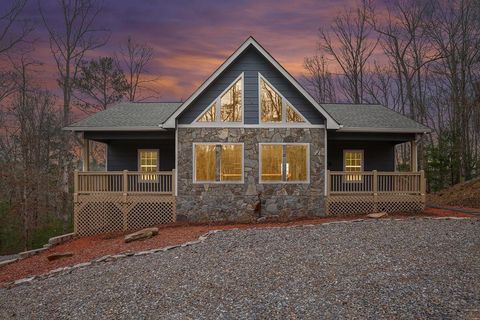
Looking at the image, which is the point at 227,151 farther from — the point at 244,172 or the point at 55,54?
the point at 55,54

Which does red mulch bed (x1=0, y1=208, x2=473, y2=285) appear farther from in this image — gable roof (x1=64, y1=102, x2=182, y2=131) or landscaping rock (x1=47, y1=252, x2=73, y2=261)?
gable roof (x1=64, y1=102, x2=182, y2=131)

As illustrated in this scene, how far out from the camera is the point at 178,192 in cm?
1534

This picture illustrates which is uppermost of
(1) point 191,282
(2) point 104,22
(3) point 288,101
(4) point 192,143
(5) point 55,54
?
(2) point 104,22

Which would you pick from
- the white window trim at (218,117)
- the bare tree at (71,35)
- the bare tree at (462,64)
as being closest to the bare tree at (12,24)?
the bare tree at (71,35)

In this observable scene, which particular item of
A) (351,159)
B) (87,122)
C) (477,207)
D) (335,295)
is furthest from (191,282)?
(477,207)

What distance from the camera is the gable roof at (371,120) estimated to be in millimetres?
16281

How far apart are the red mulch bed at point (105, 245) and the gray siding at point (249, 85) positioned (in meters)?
4.01

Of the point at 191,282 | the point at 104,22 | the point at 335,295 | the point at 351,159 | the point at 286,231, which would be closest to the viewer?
the point at 335,295

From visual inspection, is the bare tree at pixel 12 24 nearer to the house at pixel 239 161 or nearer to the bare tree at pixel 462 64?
the house at pixel 239 161

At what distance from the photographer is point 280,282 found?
7668 mm

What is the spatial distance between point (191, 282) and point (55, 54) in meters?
22.6

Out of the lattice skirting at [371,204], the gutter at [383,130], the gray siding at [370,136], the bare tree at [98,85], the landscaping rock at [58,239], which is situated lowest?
the landscaping rock at [58,239]

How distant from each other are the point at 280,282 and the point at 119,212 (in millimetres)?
10125

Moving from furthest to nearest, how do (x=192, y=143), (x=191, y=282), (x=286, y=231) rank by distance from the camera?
(x=192, y=143) → (x=286, y=231) → (x=191, y=282)
